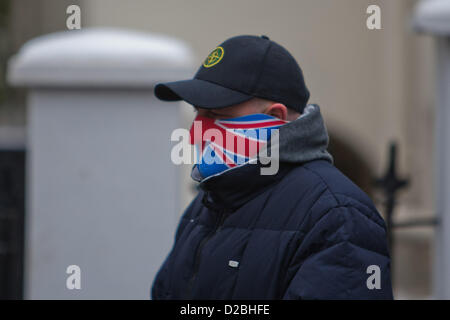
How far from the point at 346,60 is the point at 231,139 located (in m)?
8.11

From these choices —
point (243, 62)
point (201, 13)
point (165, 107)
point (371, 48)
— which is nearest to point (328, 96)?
point (371, 48)

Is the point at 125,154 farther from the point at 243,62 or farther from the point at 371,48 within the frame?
the point at 371,48

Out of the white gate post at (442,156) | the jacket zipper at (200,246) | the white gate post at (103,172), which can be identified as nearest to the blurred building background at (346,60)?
the white gate post at (442,156)

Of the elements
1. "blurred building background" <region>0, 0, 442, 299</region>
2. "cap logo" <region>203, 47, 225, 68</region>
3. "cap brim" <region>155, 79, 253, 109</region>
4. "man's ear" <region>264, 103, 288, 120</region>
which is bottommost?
"man's ear" <region>264, 103, 288, 120</region>

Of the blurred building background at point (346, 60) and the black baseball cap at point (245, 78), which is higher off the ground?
the blurred building background at point (346, 60)

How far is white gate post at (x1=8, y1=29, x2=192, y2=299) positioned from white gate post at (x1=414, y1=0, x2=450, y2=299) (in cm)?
120

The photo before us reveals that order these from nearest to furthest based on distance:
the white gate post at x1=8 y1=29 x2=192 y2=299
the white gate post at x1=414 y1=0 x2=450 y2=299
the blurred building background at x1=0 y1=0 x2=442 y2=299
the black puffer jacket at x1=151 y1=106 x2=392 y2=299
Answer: the black puffer jacket at x1=151 y1=106 x2=392 y2=299 → the white gate post at x1=8 y1=29 x2=192 y2=299 → the white gate post at x1=414 y1=0 x2=450 y2=299 → the blurred building background at x1=0 y1=0 x2=442 y2=299

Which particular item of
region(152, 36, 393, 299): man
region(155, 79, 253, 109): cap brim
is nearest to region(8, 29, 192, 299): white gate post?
region(152, 36, 393, 299): man

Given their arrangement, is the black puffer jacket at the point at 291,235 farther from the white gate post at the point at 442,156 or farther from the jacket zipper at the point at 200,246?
the white gate post at the point at 442,156

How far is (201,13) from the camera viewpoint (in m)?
9.12

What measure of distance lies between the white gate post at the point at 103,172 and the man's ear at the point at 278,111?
154 centimetres

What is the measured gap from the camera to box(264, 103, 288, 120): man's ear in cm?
186

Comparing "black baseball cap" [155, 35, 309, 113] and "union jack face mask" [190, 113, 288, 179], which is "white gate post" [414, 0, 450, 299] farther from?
"union jack face mask" [190, 113, 288, 179]

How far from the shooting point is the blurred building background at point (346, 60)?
28.9 feet
